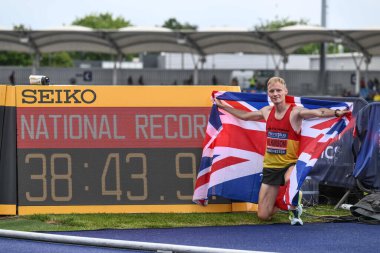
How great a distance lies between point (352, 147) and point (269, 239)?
301 centimetres

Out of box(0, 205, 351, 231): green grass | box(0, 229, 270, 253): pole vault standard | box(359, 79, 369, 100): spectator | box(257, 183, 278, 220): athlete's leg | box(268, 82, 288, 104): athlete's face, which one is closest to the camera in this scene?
box(0, 229, 270, 253): pole vault standard

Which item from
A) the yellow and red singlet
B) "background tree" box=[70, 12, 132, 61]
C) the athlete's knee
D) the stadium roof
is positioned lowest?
the athlete's knee

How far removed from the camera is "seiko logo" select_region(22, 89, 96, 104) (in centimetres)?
947

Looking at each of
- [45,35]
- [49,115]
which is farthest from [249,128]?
[45,35]

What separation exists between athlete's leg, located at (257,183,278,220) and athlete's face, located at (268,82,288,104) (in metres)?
1.00

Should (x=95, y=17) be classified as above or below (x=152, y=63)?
above

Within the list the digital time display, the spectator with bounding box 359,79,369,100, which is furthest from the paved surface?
the spectator with bounding box 359,79,369,100

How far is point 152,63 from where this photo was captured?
268 ft

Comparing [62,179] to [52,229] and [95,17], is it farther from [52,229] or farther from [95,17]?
[95,17]

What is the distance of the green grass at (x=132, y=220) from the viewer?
8.65m

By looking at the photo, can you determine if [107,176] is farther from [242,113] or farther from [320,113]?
[320,113]

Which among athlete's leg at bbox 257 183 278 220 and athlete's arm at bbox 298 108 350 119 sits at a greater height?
athlete's arm at bbox 298 108 350 119

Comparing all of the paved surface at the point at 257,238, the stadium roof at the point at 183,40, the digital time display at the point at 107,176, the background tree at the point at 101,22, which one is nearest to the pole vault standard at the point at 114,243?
the paved surface at the point at 257,238

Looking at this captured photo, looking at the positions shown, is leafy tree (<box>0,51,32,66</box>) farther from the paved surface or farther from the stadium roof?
the paved surface
